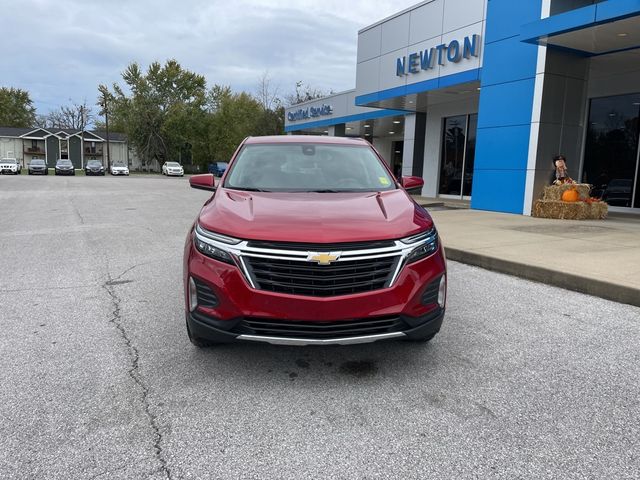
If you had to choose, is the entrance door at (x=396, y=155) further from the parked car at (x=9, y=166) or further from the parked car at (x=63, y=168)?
the parked car at (x=9, y=166)

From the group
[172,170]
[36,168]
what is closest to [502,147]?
[172,170]

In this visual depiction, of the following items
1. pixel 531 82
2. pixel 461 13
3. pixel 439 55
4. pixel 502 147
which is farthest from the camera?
pixel 439 55

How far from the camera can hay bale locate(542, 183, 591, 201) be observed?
41.0 feet

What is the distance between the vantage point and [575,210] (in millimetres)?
12055

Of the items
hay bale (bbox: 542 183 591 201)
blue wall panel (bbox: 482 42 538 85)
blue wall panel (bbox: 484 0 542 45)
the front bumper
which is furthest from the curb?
blue wall panel (bbox: 484 0 542 45)

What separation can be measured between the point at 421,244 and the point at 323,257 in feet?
2.48

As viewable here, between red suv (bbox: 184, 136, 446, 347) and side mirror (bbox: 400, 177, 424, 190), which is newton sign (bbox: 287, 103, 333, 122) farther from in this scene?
red suv (bbox: 184, 136, 446, 347)

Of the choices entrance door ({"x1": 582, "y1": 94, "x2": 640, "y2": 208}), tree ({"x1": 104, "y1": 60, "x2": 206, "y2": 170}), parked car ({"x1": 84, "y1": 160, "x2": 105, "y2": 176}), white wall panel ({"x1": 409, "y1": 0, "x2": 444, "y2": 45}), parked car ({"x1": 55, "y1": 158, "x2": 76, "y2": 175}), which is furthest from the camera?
tree ({"x1": 104, "y1": 60, "x2": 206, "y2": 170})

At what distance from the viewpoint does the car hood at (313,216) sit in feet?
10.5

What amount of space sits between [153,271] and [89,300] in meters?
1.44

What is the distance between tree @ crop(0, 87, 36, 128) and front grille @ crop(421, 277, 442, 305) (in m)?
109

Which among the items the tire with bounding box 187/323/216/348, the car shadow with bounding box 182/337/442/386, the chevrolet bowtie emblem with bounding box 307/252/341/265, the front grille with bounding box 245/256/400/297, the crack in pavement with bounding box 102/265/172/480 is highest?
the chevrolet bowtie emblem with bounding box 307/252/341/265

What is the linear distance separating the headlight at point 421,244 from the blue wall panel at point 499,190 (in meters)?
11.3

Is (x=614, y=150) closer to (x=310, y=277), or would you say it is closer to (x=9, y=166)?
(x=310, y=277)
